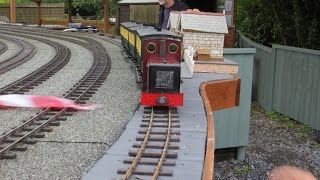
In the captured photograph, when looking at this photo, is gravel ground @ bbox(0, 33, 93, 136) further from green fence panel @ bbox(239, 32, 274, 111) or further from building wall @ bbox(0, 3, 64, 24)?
building wall @ bbox(0, 3, 64, 24)

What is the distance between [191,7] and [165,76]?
9996mm

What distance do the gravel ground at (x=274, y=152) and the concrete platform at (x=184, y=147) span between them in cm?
313

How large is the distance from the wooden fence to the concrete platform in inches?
206

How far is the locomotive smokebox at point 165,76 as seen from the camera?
627 centimetres

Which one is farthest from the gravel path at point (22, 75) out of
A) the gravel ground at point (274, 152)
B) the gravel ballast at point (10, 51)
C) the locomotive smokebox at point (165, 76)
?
the gravel ground at point (274, 152)

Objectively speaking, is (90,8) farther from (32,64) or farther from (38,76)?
(38,76)

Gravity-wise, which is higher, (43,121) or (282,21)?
(282,21)

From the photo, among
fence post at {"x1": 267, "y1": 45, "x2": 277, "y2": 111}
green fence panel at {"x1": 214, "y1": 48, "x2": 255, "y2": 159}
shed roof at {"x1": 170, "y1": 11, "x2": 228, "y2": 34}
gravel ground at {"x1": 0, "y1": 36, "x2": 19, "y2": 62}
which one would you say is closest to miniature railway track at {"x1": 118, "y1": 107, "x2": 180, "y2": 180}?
shed roof at {"x1": 170, "y1": 11, "x2": 228, "y2": 34}

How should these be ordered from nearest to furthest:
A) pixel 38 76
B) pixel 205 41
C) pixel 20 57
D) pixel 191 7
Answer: pixel 205 41, pixel 38 76, pixel 20 57, pixel 191 7

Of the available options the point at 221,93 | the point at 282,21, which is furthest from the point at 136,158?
the point at 282,21

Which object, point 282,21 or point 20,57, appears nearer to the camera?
point 282,21

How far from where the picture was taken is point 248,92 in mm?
10289

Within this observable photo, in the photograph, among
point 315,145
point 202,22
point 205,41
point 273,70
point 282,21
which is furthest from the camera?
point 282,21

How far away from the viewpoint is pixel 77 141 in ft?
17.9
